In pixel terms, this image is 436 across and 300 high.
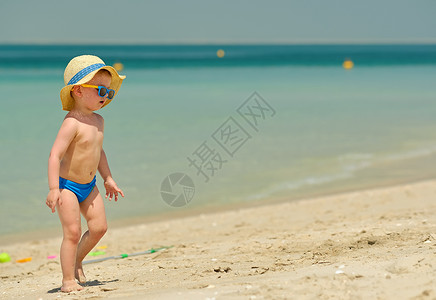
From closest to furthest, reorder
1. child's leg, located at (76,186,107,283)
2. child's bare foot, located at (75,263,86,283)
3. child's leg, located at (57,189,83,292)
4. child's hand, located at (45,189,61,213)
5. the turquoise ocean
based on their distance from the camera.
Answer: child's hand, located at (45,189,61,213), child's leg, located at (57,189,83,292), child's leg, located at (76,186,107,283), child's bare foot, located at (75,263,86,283), the turquoise ocean

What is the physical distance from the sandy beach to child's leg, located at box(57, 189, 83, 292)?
0.10 meters

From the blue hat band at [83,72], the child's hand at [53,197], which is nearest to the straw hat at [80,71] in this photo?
the blue hat band at [83,72]

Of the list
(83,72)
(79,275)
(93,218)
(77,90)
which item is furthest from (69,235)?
(83,72)

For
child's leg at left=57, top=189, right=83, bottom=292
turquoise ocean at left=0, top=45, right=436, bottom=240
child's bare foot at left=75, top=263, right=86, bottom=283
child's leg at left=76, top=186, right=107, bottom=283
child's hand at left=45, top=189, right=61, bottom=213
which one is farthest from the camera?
turquoise ocean at left=0, top=45, right=436, bottom=240

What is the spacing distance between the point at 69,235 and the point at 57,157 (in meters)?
0.47

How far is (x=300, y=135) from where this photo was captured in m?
12.2

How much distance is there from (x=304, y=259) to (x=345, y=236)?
749mm

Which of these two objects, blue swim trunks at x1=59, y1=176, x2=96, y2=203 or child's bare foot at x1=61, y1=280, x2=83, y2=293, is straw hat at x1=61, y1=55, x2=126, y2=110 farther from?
child's bare foot at x1=61, y1=280, x2=83, y2=293

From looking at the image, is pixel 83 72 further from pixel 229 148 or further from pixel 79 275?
pixel 229 148

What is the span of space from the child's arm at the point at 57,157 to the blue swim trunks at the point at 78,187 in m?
0.14

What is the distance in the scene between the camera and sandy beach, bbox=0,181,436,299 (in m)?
2.90

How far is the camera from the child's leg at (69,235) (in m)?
3.49

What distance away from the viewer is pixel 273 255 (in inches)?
164

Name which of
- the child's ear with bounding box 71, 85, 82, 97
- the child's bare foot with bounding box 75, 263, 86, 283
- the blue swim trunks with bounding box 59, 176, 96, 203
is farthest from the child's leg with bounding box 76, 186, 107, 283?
the child's ear with bounding box 71, 85, 82, 97
